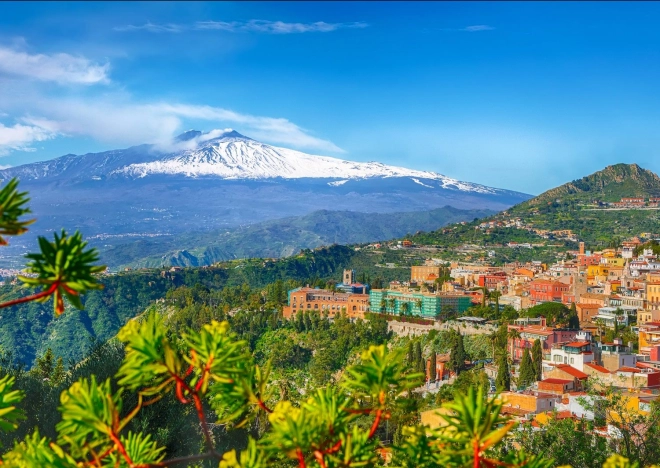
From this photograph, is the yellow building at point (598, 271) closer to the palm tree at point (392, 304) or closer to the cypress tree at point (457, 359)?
the palm tree at point (392, 304)

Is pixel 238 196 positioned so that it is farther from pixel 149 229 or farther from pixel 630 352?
pixel 630 352

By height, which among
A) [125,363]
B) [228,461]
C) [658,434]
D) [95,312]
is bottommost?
[95,312]

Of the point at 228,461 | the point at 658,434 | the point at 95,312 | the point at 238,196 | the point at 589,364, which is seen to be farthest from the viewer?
the point at 238,196

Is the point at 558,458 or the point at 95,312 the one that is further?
the point at 95,312

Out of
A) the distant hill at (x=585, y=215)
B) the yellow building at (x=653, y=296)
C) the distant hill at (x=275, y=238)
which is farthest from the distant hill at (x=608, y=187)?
the distant hill at (x=275, y=238)

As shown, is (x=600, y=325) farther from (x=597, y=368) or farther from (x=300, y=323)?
(x=300, y=323)

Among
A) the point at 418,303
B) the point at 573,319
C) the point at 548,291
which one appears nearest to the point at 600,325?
the point at 573,319

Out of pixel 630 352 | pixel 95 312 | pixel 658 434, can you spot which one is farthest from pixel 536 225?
pixel 658 434
